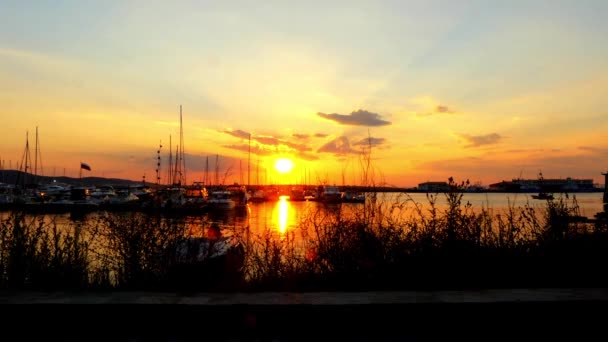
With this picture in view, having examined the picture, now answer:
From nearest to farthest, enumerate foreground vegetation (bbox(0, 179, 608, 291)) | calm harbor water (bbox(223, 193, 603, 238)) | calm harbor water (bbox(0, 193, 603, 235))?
foreground vegetation (bbox(0, 179, 608, 291)) → calm harbor water (bbox(0, 193, 603, 235)) → calm harbor water (bbox(223, 193, 603, 238))

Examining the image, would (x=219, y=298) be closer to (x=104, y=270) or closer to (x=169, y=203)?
(x=104, y=270)

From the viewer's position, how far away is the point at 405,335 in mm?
4117

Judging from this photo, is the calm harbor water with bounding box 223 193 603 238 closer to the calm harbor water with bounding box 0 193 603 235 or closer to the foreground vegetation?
the calm harbor water with bounding box 0 193 603 235

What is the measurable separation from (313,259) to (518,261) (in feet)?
10.2

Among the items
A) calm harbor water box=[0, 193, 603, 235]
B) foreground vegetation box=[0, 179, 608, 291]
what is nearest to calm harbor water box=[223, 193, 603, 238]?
→ calm harbor water box=[0, 193, 603, 235]

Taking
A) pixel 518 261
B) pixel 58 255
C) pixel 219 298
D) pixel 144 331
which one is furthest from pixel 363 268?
pixel 58 255

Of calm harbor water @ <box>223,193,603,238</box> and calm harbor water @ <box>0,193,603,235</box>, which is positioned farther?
calm harbor water @ <box>223,193,603,238</box>

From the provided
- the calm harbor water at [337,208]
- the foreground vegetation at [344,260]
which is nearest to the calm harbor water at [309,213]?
the calm harbor water at [337,208]

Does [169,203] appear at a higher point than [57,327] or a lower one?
higher

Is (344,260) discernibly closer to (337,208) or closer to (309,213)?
(337,208)

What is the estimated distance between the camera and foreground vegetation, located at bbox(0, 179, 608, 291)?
20.1 feet

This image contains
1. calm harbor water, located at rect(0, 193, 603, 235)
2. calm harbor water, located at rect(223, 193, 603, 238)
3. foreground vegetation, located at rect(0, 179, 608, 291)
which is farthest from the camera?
calm harbor water, located at rect(223, 193, 603, 238)

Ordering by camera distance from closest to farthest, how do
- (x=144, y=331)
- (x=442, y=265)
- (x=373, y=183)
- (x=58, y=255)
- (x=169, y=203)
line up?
(x=144, y=331)
(x=442, y=265)
(x=58, y=255)
(x=169, y=203)
(x=373, y=183)

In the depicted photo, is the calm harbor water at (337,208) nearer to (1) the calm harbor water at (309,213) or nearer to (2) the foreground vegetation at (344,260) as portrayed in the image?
(1) the calm harbor water at (309,213)
